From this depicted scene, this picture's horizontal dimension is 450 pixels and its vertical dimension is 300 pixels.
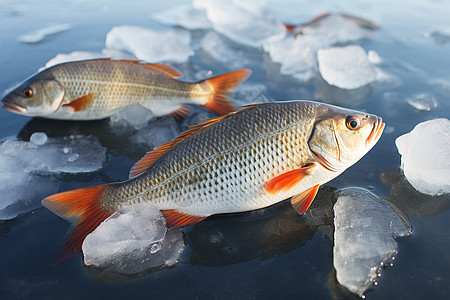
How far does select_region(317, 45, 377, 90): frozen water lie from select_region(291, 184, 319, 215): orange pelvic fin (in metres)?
2.61

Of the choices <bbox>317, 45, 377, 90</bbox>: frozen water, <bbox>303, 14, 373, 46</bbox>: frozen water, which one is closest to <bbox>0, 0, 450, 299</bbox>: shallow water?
<bbox>317, 45, 377, 90</bbox>: frozen water

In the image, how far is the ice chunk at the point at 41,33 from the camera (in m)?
6.17

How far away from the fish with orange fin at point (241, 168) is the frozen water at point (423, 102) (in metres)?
2.14

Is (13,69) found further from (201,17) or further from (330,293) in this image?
(330,293)

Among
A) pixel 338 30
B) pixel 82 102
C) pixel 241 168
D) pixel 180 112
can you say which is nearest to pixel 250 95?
pixel 180 112

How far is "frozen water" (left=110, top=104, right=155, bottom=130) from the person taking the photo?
3.67m

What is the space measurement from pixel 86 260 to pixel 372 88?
13.4 feet

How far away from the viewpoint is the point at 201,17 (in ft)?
25.8

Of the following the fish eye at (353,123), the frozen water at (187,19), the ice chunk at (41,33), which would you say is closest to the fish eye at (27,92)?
the fish eye at (353,123)

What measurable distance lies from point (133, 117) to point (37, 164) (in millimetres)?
1070

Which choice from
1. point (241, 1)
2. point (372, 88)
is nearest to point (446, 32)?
point (372, 88)

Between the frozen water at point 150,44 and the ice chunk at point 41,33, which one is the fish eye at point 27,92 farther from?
the ice chunk at point 41,33

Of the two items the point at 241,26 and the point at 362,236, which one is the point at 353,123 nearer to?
the point at 362,236

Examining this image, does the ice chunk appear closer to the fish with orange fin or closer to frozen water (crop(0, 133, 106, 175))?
frozen water (crop(0, 133, 106, 175))
